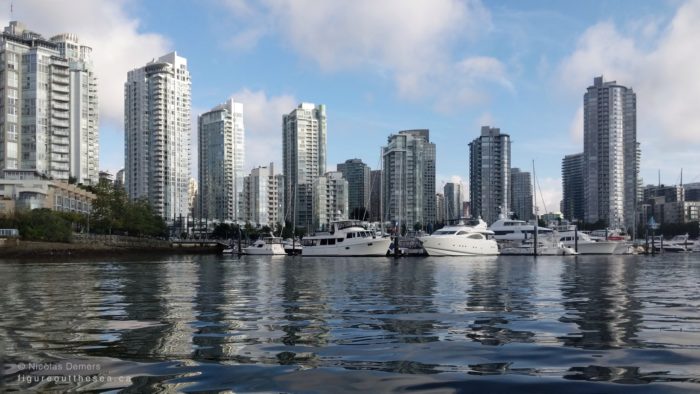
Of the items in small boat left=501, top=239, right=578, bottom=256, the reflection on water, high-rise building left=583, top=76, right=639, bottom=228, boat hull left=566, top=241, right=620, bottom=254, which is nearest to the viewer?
the reflection on water

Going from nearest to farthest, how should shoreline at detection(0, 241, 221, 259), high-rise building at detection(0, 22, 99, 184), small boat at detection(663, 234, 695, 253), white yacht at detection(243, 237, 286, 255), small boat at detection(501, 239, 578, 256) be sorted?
shoreline at detection(0, 241, 221, 259) → small boat at detection(501, 239, 578, 256) → white yacht at detection(243, 237, 286, 255) → small boat at detection(663, 234, 695, 253) → high-rise building at detection(0, 22, 99, 184)

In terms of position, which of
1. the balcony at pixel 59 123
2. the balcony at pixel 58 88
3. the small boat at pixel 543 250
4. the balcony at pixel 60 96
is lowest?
the small boat at pixel 543 250

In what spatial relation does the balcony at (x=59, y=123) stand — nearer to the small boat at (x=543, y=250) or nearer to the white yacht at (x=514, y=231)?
the white yacht at (x=514, y=231)

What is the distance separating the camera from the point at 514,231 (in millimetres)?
108375

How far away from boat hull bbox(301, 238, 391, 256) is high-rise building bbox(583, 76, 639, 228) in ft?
411

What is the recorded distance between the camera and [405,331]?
1321 cm

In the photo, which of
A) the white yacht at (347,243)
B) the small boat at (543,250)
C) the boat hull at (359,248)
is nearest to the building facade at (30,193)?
the white yacht at (347,243)

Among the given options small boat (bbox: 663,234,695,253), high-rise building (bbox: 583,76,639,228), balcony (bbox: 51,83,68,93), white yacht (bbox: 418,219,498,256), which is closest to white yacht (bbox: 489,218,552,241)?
white yacht (bbox: 418,219,498,256)

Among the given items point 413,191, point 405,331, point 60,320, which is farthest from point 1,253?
point 413,191

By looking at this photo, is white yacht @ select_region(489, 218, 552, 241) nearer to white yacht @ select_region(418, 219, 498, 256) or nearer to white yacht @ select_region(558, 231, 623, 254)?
white yacht @ select_region(558, 231, 623, 254)

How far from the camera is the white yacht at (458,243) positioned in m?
87.2

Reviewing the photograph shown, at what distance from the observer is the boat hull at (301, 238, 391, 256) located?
91688 millimetres

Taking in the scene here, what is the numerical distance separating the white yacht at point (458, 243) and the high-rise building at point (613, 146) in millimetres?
116823

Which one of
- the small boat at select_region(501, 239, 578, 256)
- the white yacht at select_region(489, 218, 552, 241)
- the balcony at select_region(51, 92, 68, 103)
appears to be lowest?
the small boat at select_region(501, 239, 578, 256)
